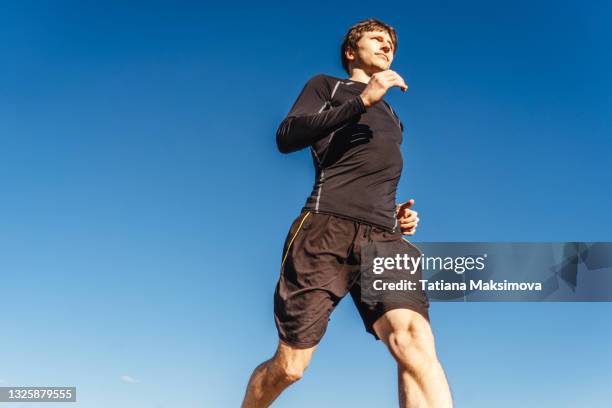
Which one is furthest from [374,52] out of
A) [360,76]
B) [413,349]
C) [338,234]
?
[413,349]

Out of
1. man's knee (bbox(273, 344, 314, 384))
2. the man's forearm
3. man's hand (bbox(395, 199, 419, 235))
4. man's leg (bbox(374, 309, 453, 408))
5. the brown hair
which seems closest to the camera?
man's leg (bbox(374, 309, 453, 408))

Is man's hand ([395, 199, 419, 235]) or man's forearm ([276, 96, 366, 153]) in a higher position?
man's forearm ([276, 96, 366, 153])

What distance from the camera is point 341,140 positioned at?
4.48m

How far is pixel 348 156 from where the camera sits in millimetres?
4457

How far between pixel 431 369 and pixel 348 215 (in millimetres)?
1049

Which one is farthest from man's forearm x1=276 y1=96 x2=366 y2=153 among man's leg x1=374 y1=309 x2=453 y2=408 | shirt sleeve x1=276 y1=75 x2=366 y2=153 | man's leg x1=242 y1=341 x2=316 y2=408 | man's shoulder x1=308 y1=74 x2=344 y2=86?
man's leg x1=242 y1=341 x2=316 y2=408

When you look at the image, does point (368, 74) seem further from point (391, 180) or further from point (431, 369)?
point (431, 369)

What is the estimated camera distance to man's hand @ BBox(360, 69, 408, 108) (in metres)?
3.93

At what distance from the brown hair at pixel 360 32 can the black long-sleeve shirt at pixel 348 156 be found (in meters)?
0.45

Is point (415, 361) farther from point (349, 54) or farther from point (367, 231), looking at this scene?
point (349, 54)

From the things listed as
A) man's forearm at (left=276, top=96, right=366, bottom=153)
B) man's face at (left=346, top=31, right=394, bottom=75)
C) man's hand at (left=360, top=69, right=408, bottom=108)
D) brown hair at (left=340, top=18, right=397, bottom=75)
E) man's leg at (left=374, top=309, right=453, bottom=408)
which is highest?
brown hair at (left=340, top=18, right=397, bottom=75)

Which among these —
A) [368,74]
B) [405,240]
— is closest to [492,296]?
[405,240]

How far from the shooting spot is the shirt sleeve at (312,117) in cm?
404

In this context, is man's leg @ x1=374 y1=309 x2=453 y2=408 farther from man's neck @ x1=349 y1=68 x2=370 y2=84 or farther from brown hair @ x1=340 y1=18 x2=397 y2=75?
brown hair @ x1=340 y1=18 x2=397 y2=75
